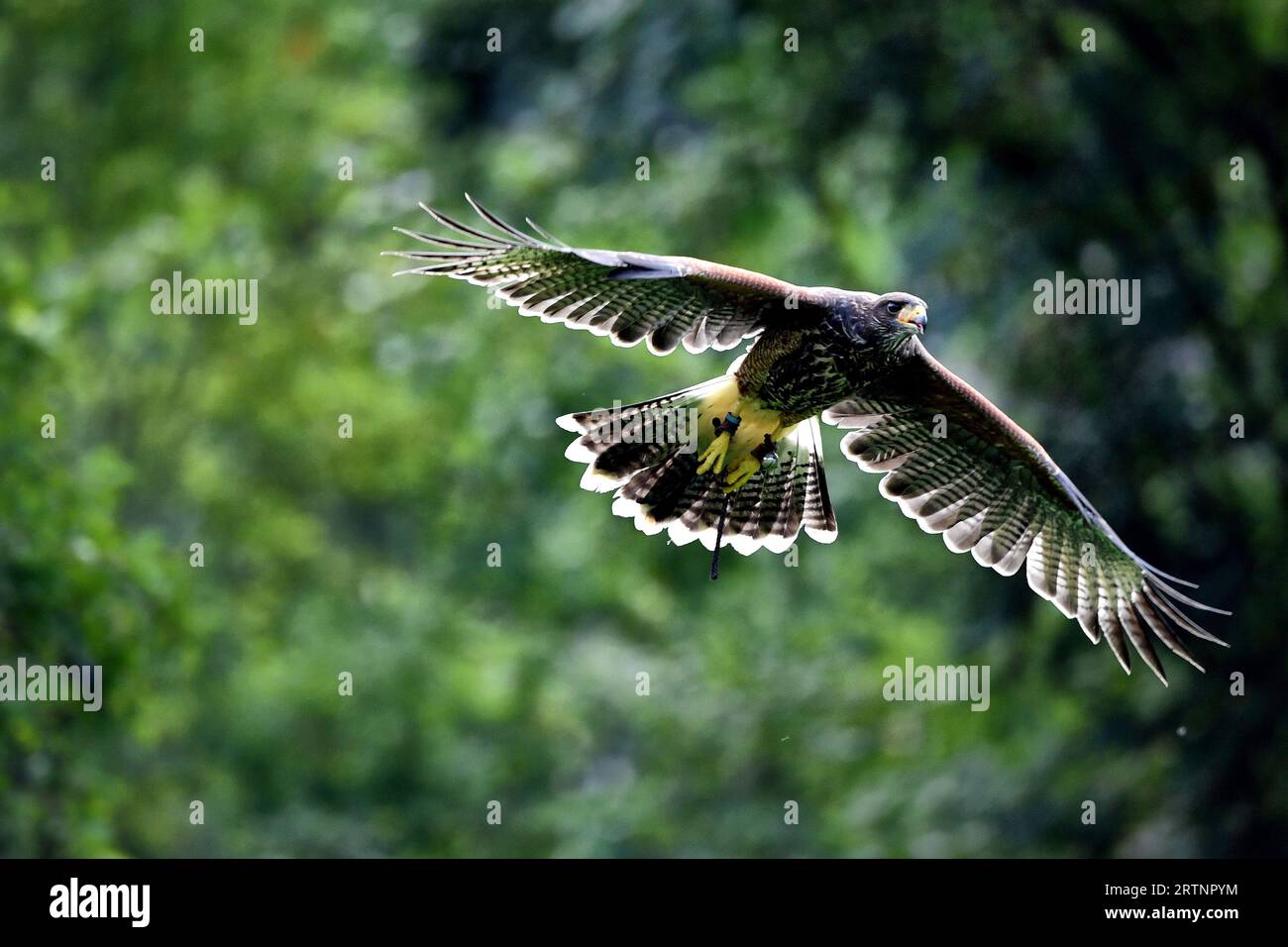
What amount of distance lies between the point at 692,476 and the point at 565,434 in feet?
A: 24.4

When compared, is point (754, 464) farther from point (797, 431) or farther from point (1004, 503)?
point (1004, 503)

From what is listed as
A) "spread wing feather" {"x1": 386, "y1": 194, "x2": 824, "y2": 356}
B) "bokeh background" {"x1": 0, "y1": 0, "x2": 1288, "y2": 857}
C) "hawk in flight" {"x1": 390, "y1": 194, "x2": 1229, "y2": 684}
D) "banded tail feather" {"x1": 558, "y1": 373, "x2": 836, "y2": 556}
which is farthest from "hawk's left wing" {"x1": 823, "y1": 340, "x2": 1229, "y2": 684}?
"bokeh background" {"x1": 0, "y1": 0, "x2": 1288, "y2": 857}

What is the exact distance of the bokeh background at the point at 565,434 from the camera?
592 inches

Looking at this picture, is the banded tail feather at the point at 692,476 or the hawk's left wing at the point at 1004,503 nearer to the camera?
the banded tail feather at the point at 692,476

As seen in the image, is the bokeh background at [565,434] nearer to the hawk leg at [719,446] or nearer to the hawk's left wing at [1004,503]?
the hawk leg at [719,446]

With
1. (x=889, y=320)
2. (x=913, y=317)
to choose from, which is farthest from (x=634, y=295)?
(x=913, y=317)

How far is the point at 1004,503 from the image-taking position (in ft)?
34.8

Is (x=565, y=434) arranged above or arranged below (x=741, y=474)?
above

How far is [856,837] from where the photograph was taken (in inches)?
713

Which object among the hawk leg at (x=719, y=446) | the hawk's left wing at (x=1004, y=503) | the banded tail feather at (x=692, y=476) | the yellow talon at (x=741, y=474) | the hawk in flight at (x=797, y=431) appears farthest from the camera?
the hawk's left wing at (x=1004, y=503)

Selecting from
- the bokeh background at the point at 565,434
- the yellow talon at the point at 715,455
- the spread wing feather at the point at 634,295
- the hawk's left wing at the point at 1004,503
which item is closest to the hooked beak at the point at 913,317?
the spread wing feather at the point at 634,295

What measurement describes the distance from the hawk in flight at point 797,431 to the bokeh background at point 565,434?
11.3 ft

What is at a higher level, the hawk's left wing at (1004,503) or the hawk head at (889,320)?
the hawk head at (889,320)

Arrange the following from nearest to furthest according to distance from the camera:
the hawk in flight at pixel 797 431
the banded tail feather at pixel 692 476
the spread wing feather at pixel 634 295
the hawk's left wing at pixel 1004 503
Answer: the spread wing feather at pixel 634 295 → the hawk in flight at pixel 797 431 → the banded tail feather at pixel 692 476 → the hawk's left wing at pixel 1004 503
